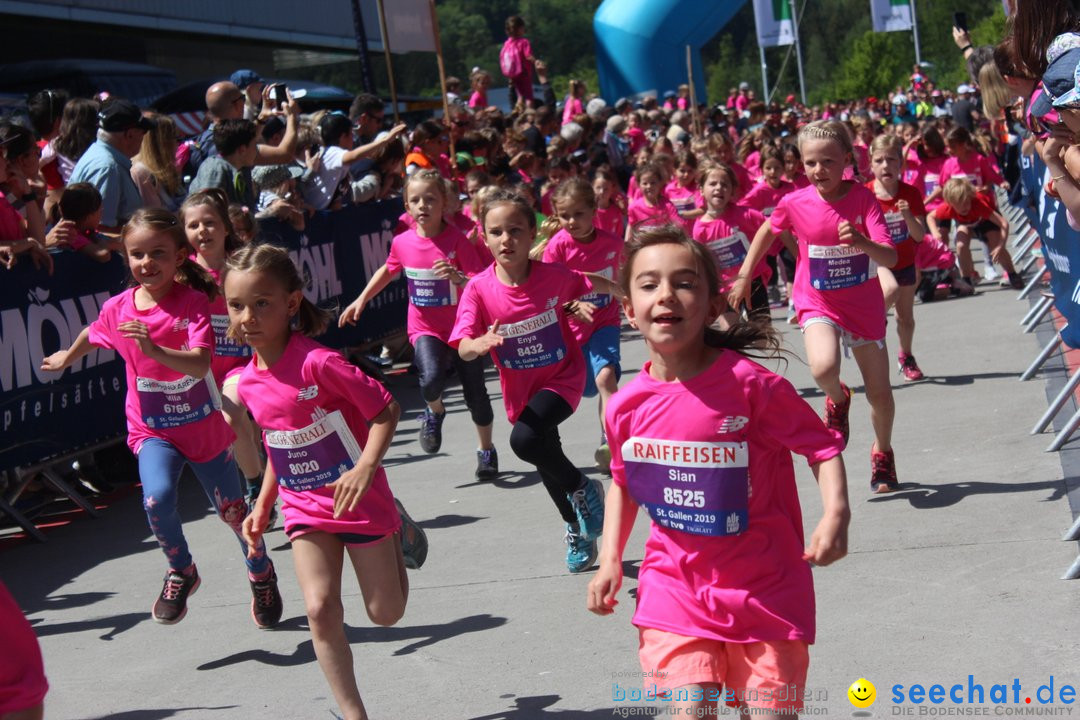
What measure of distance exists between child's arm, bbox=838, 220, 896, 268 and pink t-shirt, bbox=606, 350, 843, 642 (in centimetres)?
282

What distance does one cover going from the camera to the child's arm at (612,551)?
3.64 metres

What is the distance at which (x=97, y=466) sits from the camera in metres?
9.30

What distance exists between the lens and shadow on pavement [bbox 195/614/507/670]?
576 centimetres

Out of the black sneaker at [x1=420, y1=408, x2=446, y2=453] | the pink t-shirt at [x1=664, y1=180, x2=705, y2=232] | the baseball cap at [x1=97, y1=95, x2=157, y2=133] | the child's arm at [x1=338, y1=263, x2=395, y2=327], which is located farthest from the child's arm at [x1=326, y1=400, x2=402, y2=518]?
the pink t-shirt at [x1=664, y1=180, x2=705, y2=232]

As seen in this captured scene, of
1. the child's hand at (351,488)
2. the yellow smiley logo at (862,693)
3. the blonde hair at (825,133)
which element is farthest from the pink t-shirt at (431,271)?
the yellow smiley logo at (862,693)

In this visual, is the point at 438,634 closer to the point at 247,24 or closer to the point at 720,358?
the point at 720,358

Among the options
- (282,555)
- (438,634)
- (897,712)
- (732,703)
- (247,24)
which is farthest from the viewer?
(247,24)

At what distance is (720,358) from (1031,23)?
2317mm

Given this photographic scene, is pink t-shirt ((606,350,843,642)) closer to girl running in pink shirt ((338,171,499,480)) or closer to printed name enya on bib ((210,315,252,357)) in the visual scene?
printed name enya on bib ((210,315,252,357))

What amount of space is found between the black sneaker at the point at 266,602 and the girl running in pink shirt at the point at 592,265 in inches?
90.9

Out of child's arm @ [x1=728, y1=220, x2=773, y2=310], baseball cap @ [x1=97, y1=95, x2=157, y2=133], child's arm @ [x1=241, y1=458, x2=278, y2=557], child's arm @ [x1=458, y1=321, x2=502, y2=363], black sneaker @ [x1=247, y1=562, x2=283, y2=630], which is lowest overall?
black sneaker @ [x1=247, y1=562, x2=283, y2=630]

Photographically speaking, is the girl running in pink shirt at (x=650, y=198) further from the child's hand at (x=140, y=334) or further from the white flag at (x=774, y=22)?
the white flag at (x=774, y=22)

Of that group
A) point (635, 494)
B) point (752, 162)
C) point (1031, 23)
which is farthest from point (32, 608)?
point (752, 162)

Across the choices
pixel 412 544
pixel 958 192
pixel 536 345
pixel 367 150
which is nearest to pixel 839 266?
pixel 536 345
